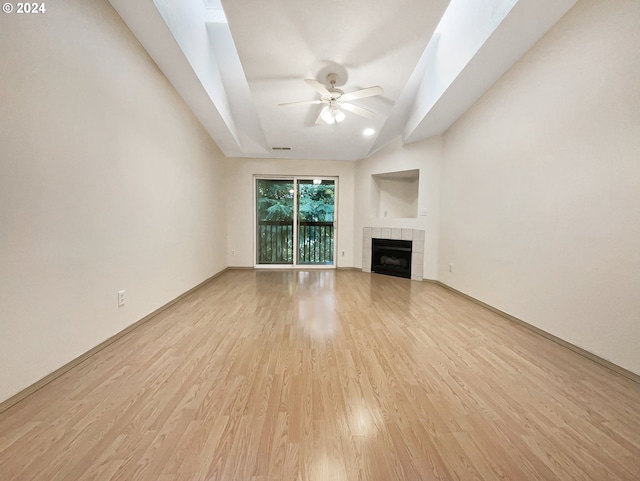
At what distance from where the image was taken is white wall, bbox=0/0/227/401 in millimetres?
1324

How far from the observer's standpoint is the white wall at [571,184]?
5.58ft

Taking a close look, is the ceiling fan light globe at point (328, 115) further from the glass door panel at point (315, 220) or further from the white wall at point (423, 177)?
the glass door panel at point (315, 220)

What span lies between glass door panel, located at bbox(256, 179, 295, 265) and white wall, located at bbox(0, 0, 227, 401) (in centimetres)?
257

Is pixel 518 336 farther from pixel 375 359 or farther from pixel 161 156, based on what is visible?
pixel 161 156

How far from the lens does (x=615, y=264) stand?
1765 millimetres

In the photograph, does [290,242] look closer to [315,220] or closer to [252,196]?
[315,220]

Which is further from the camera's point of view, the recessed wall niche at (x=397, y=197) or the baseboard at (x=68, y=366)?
the recessed wall niche at (x=397, y=197)

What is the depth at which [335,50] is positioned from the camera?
8.39 ft

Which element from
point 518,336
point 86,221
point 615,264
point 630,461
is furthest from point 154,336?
point 615,264

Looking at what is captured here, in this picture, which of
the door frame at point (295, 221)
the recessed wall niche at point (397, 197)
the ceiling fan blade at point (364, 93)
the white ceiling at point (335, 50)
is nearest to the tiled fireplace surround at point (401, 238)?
the recessed wall niche at point (397, 197)

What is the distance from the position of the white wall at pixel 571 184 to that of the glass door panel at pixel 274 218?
11.6ft

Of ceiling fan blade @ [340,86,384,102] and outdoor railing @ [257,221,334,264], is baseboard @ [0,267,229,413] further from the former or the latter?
ceiling fan blade @ [340,86,384,102]

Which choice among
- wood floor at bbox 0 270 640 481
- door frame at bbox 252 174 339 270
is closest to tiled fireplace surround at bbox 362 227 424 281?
door frame at bbox 252 174 339 270

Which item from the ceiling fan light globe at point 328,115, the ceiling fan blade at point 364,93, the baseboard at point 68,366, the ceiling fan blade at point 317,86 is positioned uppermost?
the ceiling fan blade at point 317,86
